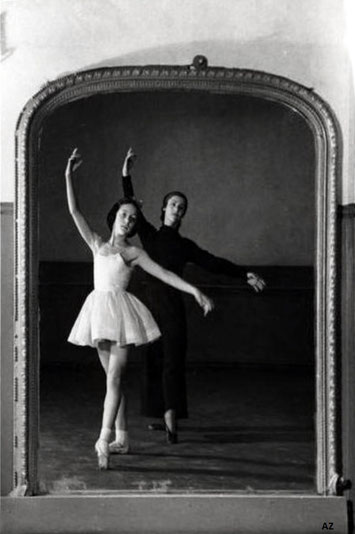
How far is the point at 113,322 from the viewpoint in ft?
16.5

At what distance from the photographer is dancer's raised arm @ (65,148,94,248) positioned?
5.05 m

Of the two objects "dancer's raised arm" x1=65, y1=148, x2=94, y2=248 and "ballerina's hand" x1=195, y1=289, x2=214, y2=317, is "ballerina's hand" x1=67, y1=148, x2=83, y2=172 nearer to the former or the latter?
"dancer's raised arm" x1=65, y1=148, x2=94, y2=248

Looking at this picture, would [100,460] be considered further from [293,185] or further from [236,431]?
[293,185]

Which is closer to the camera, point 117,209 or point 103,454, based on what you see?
point 103,454

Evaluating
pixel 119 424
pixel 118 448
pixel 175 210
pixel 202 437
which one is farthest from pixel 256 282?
pixel 118 448

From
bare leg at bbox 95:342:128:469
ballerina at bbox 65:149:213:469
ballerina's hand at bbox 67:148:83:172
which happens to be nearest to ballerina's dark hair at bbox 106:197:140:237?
ballerina at bbox 65:149:213:469

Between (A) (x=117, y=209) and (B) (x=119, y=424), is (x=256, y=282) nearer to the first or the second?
(A) (x=117, y=209)

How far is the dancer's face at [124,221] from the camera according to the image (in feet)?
16.6

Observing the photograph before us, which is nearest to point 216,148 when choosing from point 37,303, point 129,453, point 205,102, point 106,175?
point 205,102

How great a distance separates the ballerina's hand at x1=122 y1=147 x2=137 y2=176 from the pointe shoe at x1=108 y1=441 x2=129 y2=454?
153 centimetres

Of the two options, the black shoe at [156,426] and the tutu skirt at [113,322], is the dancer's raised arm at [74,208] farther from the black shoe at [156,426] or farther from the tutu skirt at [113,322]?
the black shoe at [156,426]

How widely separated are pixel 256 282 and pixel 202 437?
3.05 feet

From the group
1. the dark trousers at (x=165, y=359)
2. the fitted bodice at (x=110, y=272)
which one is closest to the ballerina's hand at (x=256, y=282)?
the dark trousers at (x=165, y=359)

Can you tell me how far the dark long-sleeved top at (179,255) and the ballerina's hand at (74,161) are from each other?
0.90 ft
